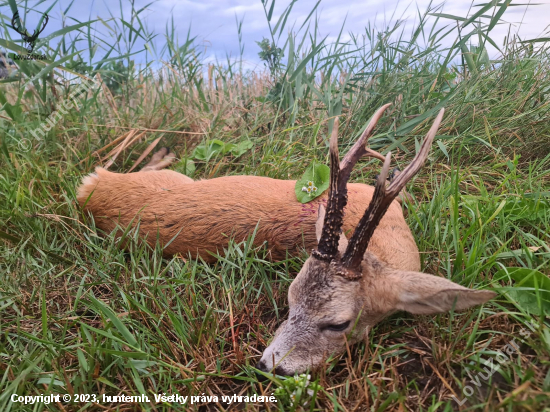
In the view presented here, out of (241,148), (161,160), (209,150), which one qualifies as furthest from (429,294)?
(161,160)

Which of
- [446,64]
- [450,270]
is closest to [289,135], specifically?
[446,64]

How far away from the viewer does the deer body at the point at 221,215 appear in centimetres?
257

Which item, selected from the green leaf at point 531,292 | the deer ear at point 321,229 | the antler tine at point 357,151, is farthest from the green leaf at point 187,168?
the green leaf at point 531,292

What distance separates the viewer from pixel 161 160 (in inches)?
162

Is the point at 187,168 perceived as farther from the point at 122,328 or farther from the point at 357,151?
the point at 357,151

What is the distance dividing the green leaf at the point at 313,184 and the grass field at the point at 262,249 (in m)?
0.45

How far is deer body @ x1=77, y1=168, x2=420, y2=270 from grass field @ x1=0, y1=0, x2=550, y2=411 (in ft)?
0.40

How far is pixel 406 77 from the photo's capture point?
4090 millimetres

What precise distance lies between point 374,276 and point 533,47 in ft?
11.7

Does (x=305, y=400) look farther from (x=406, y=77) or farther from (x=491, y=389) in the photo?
(x=406, y=77)

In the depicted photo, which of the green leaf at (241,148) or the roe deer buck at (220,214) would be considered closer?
the roe deer buck at (220,214)

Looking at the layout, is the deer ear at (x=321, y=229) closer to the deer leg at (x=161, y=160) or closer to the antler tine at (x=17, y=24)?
the deer leg at (x=161, y=160)

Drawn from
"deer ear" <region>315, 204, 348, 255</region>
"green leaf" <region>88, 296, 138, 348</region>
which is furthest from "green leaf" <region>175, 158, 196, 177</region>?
"green leaf" <region>88, 296, 138, 348</region>

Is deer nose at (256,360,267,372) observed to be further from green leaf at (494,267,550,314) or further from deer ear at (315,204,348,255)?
green leaf at (494,267,550,314)
